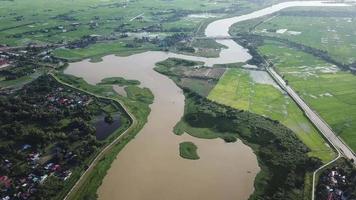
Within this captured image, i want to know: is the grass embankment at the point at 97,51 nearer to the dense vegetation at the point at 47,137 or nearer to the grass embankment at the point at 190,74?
the grass embankment at the point at 190,74

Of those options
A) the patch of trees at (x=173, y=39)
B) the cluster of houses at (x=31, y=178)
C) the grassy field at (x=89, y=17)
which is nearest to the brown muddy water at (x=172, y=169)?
the cluster of houses at (x=31, y=178)

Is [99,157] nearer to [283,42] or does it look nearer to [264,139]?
[264,139]

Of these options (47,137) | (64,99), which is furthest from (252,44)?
(47,137)

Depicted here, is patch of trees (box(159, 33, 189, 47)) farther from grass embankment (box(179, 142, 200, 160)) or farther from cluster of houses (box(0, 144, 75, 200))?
cluster of houses (box(0, 144, 75, 200))

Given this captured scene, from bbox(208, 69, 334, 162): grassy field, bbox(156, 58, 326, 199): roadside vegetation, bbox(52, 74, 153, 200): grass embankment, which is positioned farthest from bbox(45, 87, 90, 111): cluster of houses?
bbox(208, 69, 334, 162): grassy field

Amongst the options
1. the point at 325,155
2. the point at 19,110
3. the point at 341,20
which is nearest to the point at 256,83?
the point at 325,155

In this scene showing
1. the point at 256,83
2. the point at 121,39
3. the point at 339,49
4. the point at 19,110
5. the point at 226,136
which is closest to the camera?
the point at 226,136

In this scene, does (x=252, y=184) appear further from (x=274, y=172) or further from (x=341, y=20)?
(x=341, y=20)

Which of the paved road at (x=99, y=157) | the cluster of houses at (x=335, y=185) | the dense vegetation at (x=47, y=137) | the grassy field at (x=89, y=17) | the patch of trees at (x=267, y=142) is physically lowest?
the cluster of houses at (x=335, y=185)
